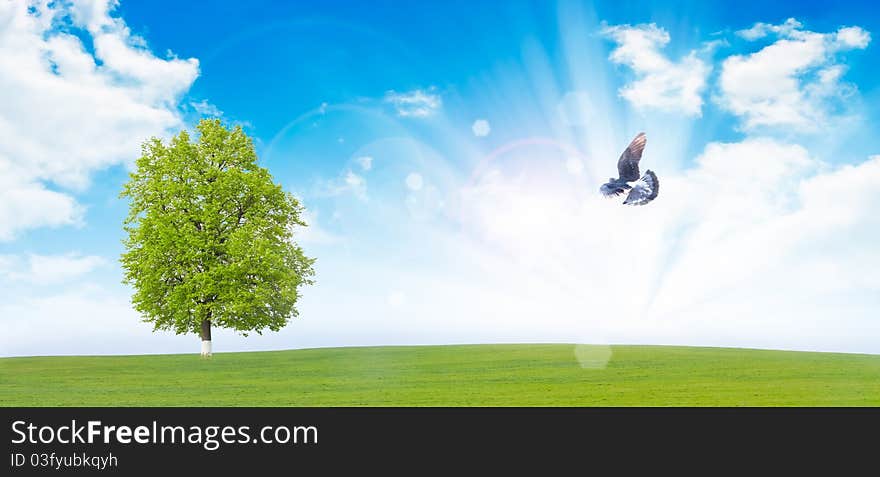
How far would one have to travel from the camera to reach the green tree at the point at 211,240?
4200 cm

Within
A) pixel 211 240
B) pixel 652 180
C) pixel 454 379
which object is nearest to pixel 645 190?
pixel 652 180

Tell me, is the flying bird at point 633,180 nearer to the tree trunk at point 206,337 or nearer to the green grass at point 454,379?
the green grass at point 454,379

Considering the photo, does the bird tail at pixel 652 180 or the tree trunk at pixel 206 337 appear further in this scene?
the tree trunk at pixel 206 337

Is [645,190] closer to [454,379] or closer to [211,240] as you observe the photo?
[454,379]

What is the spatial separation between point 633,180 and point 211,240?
91.4ft

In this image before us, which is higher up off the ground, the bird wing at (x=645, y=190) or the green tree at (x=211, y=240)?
the green tree at (x=211, y=240)

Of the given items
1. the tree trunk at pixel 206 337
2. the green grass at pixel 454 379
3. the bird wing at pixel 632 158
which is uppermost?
the bird wing at pixel 632 158

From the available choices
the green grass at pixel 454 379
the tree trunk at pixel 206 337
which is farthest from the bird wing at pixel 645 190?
the tree trunk at pixel 206 337

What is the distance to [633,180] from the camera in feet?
75.7

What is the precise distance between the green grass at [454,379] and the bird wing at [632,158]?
7.60 m

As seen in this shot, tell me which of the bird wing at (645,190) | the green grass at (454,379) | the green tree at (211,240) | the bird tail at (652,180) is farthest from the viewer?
the green tree at (211,240)

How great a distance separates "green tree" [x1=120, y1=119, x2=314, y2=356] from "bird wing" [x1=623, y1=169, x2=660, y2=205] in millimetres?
25276
